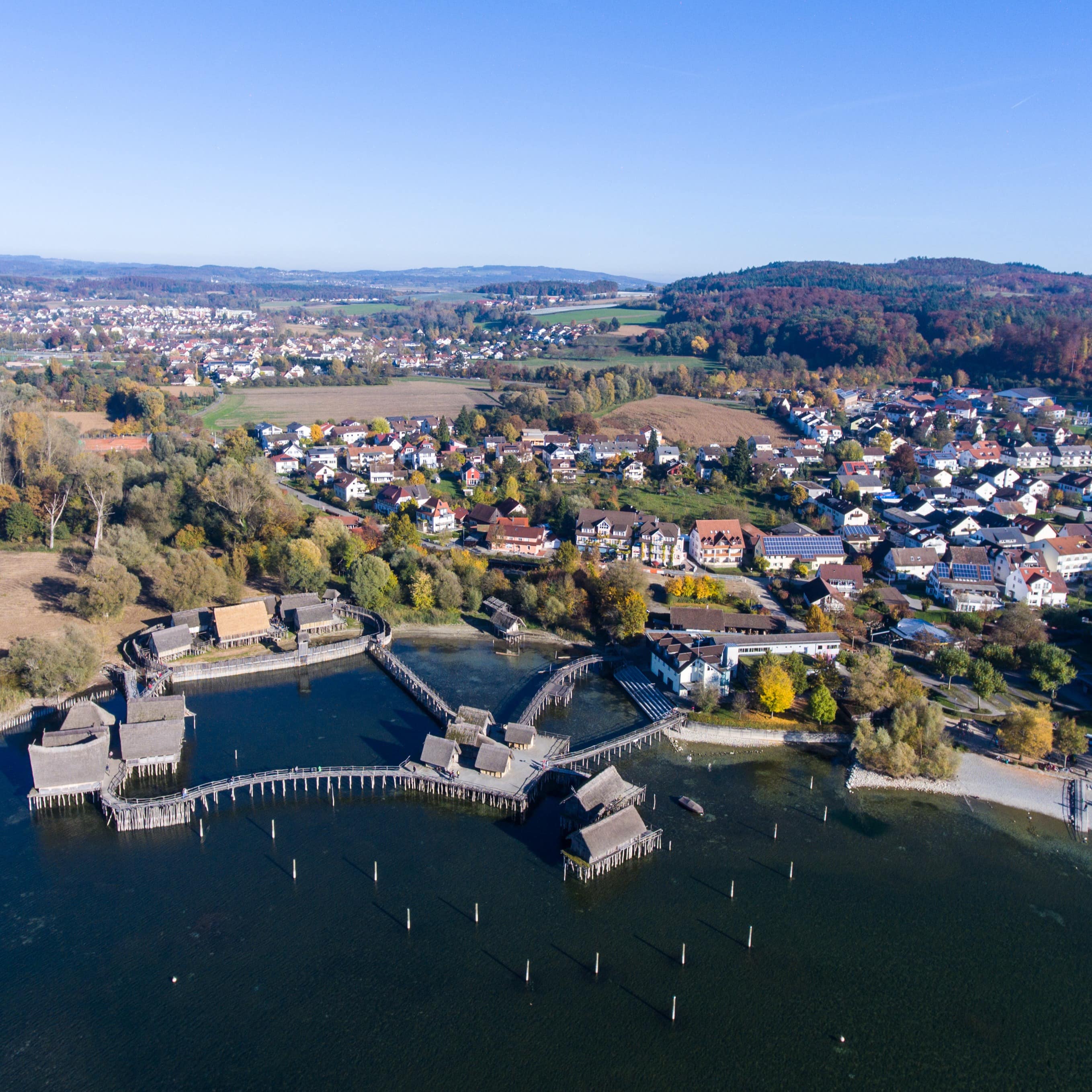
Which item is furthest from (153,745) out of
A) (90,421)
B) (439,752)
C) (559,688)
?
(90,421)

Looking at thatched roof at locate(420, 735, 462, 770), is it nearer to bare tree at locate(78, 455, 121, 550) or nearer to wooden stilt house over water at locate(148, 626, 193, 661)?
wooden stilt house over water at locate(148, 626, 193, 661)

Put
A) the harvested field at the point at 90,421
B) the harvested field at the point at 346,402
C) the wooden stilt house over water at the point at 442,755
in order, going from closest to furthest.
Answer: the wooden stilt house over water at the point at 442,755 → the harvested field at the point at 90,421 → the harvested field at the point at 346,402

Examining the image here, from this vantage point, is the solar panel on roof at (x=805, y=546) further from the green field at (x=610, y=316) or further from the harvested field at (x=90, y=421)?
the green field at (x=610, y=316)

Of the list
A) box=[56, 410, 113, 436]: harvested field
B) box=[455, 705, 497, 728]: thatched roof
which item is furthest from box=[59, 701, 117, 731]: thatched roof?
box=[56, 410, 113, 436]: harvested field

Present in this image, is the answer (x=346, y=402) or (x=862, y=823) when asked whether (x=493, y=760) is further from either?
(x=346, y=402)

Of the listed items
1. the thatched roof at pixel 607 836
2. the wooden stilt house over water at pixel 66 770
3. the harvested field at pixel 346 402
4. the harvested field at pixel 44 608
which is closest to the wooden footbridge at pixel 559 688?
the thatched roof at pixel 607 836
